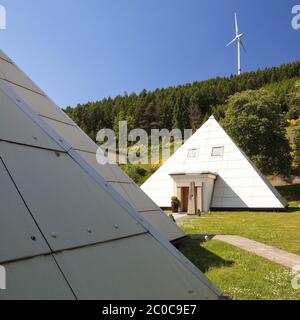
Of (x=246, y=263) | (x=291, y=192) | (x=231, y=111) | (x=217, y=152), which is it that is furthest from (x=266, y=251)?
(x=231, y=111)

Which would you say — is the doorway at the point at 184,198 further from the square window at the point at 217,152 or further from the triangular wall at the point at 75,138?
the triangular wall at the point at 75,138

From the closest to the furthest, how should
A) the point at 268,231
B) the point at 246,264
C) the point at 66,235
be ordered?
the point at 66,235 → the point at 246,264 → the point at 268,231

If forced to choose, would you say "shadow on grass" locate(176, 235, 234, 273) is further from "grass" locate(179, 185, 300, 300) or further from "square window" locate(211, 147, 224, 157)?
"square window" locate(211, 147, 224, 157)

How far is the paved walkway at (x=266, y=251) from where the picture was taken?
25.1 ft

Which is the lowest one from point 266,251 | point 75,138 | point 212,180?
point 266,251

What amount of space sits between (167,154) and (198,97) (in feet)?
103

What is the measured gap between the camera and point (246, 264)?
24.7ft

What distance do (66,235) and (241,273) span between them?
4.91m

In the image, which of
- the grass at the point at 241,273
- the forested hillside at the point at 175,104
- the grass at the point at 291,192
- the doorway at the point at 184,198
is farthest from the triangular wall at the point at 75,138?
the forested hillside at the point at 175,104

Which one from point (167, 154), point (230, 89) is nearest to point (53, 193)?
point (167, 154)

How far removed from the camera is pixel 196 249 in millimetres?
9195

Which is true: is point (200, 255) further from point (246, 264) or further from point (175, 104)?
point (175, 104)

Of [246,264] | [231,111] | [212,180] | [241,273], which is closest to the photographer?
[241,273]
